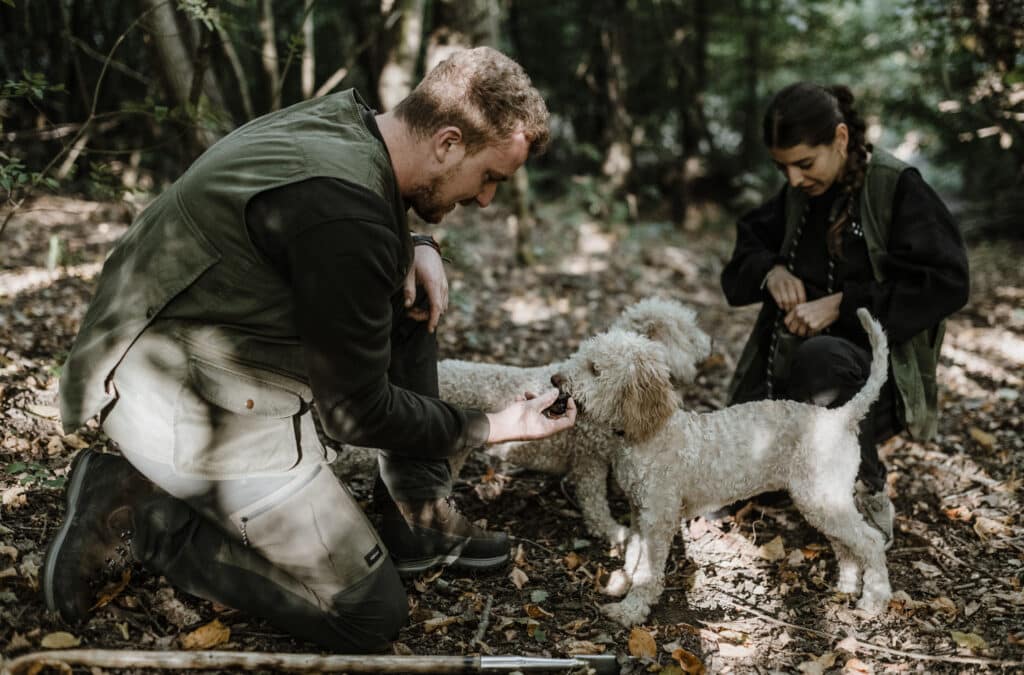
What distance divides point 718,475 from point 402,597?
5.54ft

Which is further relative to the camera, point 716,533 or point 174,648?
point 716,533

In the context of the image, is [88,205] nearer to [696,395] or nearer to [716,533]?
[696,395]

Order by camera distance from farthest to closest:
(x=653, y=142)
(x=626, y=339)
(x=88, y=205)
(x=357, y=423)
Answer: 1. (x=653, y=142)
2. (x=88, y=205)
3. (x=626, y=339)
4. (x=357, y=423)

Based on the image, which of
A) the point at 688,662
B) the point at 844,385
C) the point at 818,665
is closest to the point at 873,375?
the point at 844,385

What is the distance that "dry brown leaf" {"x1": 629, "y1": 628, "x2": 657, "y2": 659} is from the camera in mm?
3238

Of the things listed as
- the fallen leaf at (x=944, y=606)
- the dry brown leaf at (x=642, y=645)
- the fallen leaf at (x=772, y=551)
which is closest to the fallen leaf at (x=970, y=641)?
the fallen leaf at (x=944, y=606)

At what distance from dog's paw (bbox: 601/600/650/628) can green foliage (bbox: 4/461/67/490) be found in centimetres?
273

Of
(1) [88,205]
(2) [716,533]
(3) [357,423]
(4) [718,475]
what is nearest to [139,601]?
(3) [357,423]

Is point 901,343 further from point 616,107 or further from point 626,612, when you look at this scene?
point 616,107

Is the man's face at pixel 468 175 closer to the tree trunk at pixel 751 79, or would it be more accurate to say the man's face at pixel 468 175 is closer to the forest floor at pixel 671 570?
the forest floor at pixel 671 570

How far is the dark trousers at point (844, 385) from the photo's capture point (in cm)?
395

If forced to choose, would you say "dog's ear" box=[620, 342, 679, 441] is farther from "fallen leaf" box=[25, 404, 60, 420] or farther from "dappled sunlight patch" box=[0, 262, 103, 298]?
"dappled sunlight patch" box=[0, 262, 103, 298]

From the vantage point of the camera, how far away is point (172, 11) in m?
5.23

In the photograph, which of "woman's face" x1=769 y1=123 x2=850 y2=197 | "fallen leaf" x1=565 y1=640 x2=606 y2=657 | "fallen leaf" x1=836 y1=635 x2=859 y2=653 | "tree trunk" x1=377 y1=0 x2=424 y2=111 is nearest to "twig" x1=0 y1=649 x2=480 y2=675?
"fallen leaf" x1=565 y1=640 x2=606 y2=657
